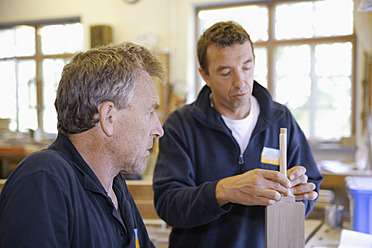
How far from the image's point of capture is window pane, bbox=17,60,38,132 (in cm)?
716

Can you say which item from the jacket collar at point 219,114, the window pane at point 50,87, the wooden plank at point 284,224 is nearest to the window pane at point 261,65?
the window pane at point 50,87

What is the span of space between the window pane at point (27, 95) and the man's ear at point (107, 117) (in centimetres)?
659

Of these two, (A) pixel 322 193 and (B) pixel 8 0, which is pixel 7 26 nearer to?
(B) pixel 8 0

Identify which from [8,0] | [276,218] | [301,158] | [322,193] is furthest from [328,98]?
[8,0]

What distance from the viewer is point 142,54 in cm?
111

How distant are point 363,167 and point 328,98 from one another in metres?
1.40

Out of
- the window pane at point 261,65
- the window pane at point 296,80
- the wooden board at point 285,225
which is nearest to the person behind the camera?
the wooden board at point 285,225

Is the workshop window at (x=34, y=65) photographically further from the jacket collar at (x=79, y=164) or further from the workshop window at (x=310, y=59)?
the jacket collar at (x=79, y=164)

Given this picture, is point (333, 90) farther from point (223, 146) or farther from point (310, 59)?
point (223, 146)

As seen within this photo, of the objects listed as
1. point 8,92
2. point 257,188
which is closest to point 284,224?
point 257,188

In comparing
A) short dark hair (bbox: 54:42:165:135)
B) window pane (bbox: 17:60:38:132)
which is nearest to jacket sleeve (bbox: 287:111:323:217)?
short dark hair (bbox: 54:42:165:135)

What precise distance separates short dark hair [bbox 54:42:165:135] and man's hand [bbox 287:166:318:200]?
0.59m

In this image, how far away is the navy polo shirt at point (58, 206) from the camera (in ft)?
2.53

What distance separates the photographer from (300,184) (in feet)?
4.29
